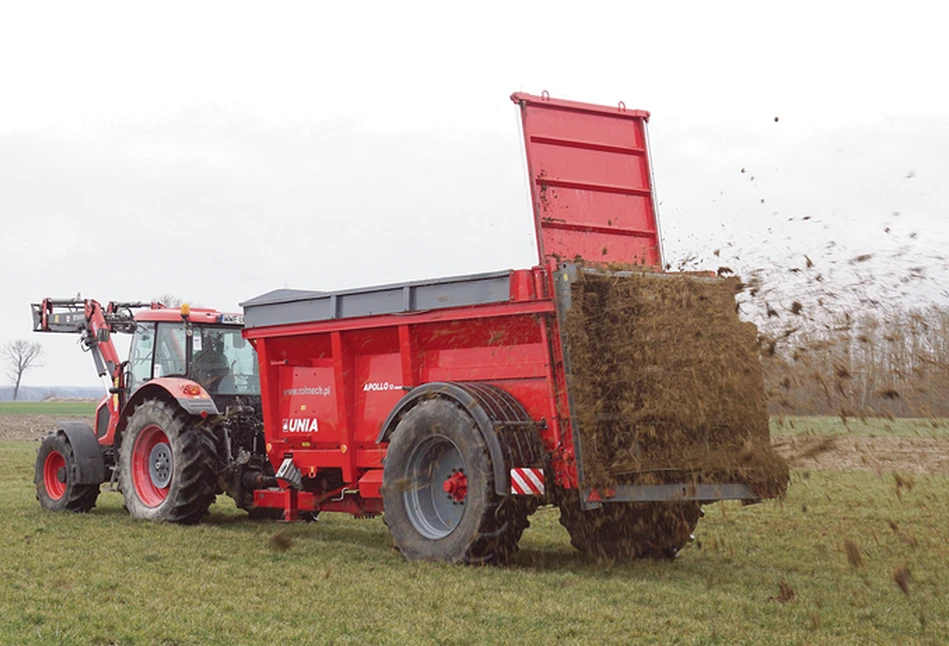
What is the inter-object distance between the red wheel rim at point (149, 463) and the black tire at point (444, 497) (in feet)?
12.1

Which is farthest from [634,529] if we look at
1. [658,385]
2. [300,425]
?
[300,425]

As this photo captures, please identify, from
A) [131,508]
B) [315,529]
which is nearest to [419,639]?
[315,529]

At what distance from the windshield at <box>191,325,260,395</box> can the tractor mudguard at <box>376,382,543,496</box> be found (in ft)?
13.4

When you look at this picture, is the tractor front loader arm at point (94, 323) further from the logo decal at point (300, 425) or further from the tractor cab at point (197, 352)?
the logo decal at point (300, 425)

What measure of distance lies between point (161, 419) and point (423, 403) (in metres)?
3.83

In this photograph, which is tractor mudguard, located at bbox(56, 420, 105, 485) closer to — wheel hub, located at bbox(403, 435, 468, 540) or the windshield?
the windshield

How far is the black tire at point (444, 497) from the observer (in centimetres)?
755

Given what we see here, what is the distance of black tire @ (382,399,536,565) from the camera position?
755 cm

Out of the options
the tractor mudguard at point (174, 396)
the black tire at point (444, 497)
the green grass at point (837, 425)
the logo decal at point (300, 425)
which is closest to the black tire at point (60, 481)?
the tractor mudguard at point (174, 396)

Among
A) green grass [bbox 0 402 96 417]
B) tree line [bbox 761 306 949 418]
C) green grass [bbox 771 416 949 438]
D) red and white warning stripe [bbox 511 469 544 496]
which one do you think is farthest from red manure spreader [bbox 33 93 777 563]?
green grass [bbox 0 402 96 417]

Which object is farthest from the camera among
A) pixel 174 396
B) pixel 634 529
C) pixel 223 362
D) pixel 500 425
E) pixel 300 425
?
pixel 223 362

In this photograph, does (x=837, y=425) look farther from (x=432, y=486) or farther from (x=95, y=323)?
(x=95, y=323)

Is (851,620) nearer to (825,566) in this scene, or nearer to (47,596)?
(825,566)

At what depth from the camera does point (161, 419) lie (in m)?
10.7
